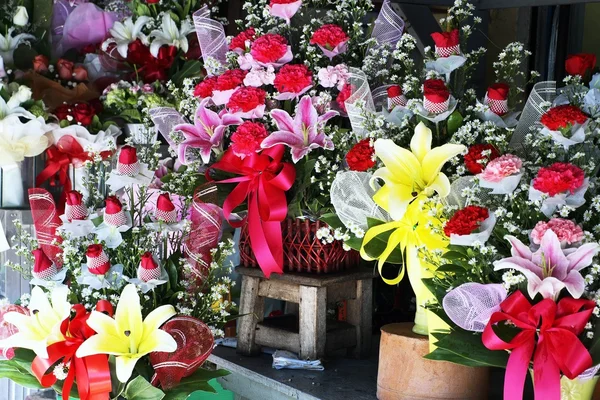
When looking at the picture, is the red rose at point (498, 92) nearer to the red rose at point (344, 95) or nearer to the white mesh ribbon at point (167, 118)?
the red rose at point (344, 95)

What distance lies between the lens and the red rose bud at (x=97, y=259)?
1.65 metres

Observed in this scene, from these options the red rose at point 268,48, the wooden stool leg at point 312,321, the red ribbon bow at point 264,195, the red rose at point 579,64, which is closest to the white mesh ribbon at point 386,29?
the red rose at point 268,48

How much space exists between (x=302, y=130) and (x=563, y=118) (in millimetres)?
550

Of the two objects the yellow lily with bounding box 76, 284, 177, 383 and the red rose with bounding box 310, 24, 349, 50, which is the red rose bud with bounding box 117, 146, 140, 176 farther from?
the red rose with bounding box 310, 24, 349, 50

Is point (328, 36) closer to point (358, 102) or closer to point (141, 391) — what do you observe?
point (358, 102)

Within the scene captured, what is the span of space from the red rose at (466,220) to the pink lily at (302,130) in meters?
0.43

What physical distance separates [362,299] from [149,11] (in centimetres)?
131

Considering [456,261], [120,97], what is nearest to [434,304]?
[456,261]

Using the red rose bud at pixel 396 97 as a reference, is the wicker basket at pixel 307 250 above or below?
below

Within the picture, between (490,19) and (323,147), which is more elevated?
(490,19)

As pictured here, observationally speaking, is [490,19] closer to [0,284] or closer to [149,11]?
[149,11]

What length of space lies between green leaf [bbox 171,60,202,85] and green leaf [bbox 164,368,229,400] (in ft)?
4.21

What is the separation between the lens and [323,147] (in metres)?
1.83

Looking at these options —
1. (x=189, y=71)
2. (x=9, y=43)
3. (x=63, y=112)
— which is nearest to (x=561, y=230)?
(x=189, y=71)
